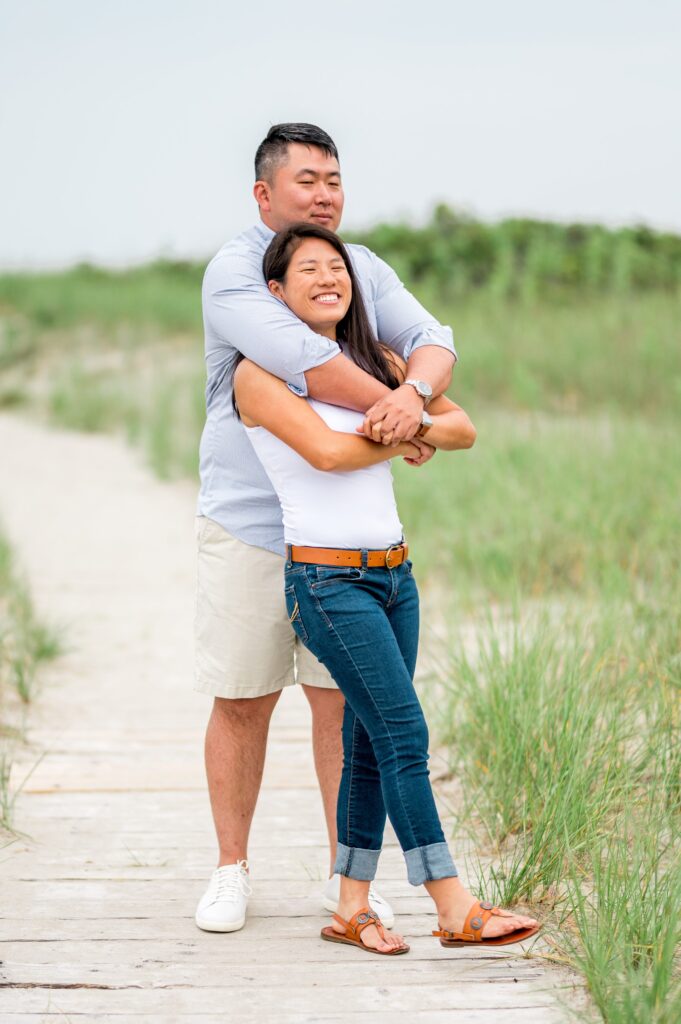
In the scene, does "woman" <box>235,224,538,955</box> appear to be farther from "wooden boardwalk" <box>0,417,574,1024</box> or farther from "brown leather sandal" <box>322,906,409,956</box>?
"wooden boardwalk" <box>0,417,574,1024</box>

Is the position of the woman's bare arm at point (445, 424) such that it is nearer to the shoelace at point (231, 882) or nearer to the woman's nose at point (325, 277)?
the woman's nose at point (325, 277)

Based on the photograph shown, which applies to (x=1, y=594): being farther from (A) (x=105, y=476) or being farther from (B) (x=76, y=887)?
(A) (x=105, y=476)

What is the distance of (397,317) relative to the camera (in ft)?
10.1

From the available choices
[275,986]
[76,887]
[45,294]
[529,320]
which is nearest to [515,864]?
[275,986]

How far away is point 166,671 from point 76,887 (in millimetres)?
2794

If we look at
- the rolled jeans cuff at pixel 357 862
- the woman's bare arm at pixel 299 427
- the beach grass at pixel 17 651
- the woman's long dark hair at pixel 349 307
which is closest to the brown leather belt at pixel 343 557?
the woman's bare arm at pixel 299 427

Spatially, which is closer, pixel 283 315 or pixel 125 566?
pixel 283 315

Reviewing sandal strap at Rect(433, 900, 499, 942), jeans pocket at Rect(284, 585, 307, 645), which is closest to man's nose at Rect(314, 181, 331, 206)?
jeans pocket at Rect(284, 585, 307, 645)

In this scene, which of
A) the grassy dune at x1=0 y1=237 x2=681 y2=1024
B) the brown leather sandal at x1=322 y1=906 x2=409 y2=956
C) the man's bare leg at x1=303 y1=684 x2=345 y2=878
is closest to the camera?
the brown leather sandal at x1=322 y1=906 x2=409 y2=956

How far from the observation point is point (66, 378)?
1588 centimetres

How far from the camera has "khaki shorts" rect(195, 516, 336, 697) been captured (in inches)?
120

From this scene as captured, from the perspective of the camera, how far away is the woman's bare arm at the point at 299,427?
8.70ft

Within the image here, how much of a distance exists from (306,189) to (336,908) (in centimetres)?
179

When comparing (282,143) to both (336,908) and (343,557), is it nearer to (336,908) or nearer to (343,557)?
(343,557)
